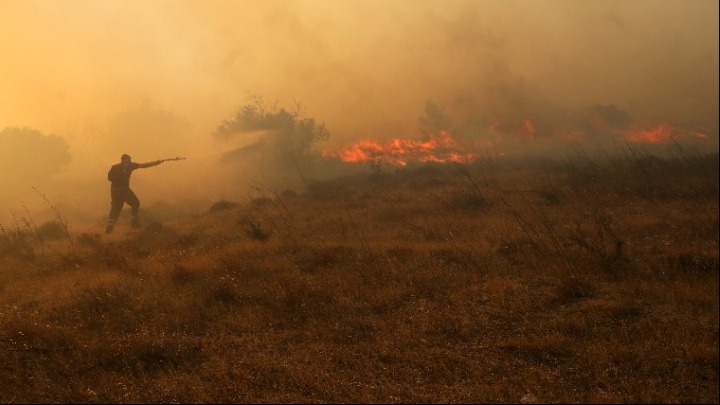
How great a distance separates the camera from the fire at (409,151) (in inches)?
1275

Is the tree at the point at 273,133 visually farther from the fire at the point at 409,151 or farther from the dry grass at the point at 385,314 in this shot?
the dry grass at the point at 385,314

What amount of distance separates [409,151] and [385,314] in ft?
92.6

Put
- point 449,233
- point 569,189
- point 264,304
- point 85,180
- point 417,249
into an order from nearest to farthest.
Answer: point 264,304 < point 417,249 < point 449,233 < point 569,189 < point 85,180

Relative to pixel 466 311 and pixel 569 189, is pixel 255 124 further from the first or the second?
pixel 466 311

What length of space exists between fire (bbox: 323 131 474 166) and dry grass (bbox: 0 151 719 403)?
70.2ft

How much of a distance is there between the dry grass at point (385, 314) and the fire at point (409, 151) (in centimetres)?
2139

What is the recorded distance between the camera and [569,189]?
14.2m

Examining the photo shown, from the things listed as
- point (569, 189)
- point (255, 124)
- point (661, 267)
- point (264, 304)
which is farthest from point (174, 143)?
point (661, 267)

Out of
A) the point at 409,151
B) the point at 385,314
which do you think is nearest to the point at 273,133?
the point at 409,151

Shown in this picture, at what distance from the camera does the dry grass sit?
4.21m

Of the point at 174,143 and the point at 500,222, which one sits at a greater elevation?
the point at 174,143

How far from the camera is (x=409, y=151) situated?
33.5 meters

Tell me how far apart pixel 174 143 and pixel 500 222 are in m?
29.7

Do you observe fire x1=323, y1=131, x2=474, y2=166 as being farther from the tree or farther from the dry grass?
the dry grass
